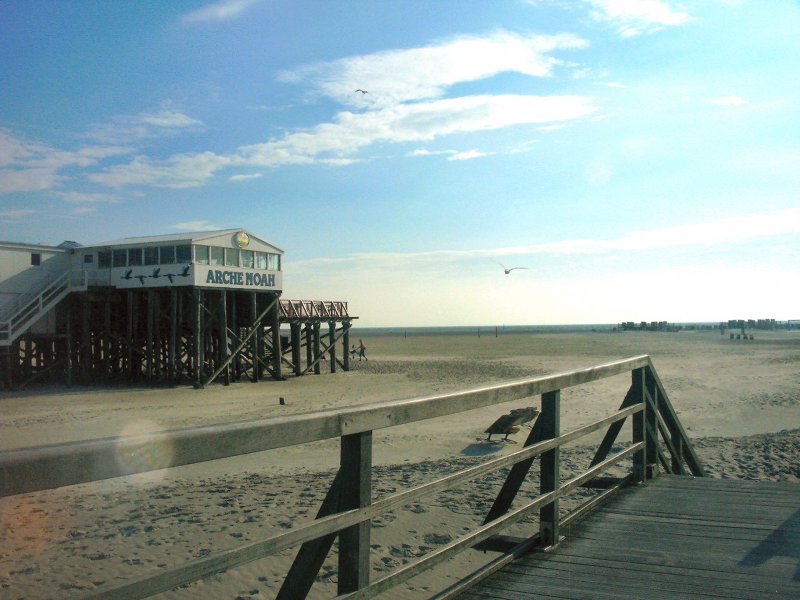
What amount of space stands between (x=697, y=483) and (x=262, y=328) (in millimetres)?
26238

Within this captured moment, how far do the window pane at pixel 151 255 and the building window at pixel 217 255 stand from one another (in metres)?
2.19

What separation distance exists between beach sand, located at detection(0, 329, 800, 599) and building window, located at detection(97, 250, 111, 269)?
6.29 m

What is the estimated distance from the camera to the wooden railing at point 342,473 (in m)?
1.74

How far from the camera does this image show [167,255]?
2642cm

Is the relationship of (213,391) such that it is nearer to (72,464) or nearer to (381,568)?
(381,568)

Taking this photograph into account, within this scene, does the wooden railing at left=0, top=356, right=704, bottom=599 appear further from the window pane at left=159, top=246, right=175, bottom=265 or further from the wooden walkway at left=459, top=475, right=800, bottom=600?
the window pane at left=159, top=246, right=175, bottom=265

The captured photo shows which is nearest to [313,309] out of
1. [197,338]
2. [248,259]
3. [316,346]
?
[316,346]

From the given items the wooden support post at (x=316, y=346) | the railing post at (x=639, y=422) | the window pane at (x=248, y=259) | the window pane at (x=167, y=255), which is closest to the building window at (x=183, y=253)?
the window pane at (x=167, y=255)

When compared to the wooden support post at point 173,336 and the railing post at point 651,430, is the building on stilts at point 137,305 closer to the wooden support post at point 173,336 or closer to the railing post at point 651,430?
the wooden support post at point 173,336

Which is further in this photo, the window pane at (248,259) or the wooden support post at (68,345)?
the window pane at (248,259)

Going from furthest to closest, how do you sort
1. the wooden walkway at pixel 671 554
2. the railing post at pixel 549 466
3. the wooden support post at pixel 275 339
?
the wooden support post at pixel 275 339, the railing post at pixel 549 466, the wooden walkway at pixel 671 554

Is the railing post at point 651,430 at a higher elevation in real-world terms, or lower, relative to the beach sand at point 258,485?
higher

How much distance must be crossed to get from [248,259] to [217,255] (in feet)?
5.63

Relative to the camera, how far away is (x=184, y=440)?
6.44 ft
